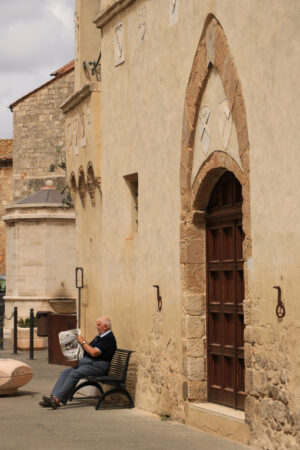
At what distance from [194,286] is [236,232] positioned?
1044 millimetres

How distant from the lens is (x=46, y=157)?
40031mm

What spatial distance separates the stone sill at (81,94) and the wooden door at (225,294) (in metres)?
4.64

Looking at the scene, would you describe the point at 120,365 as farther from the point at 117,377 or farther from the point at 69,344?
the point at 69,344

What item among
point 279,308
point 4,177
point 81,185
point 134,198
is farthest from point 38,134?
point 279,308

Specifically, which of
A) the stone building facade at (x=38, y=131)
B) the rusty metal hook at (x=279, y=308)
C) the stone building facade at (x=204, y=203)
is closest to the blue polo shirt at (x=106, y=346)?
the stone building facade at (x=204, y=203)

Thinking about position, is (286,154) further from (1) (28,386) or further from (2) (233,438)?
(1) (28,386)

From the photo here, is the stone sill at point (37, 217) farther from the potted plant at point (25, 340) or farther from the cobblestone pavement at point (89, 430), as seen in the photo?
the cobblestone pavement at point (89, 430)

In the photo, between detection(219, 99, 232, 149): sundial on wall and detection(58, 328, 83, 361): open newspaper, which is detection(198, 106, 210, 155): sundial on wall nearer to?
detection(219, 99, 232, 149): sundial on wall

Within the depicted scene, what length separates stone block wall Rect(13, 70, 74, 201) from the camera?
39.2 meters

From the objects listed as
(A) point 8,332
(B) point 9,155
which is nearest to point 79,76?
(A) point 8,332

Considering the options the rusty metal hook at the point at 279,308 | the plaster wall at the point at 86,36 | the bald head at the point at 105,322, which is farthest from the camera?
the plaster wall at the point at 86,36

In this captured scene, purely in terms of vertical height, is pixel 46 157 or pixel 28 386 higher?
pixel 46 157

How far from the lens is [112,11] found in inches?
546

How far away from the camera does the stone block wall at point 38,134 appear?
1544 inches
